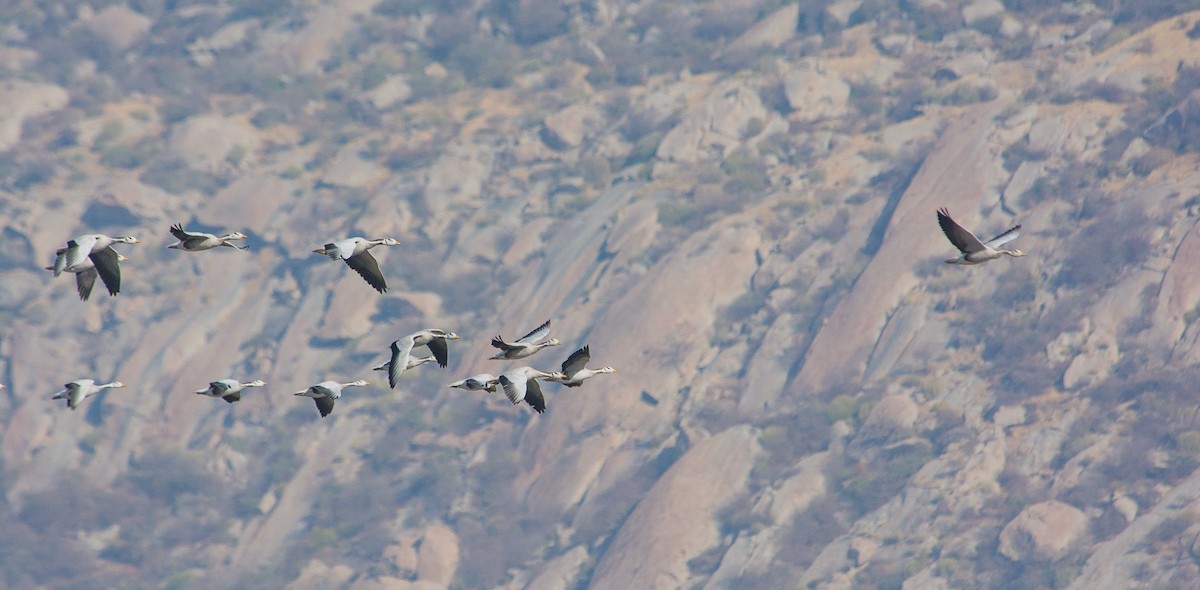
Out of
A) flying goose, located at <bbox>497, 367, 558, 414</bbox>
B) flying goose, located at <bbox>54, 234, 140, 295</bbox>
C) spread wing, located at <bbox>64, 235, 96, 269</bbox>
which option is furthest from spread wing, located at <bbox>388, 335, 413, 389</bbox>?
spread wing, located at <bbox>64, 235, 96, 269</bbox>

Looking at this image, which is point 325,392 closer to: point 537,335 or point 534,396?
point 534,396

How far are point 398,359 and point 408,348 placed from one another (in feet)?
0.97

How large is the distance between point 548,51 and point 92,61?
35.2 metres

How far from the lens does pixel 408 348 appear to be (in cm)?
2811

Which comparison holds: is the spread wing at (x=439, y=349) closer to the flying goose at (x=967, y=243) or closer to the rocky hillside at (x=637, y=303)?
the flying goose at (x=967, y=243)

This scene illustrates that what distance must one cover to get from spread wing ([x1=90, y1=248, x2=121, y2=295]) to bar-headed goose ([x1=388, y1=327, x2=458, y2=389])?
202 inches

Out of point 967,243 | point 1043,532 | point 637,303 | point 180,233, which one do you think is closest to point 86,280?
point 180,233

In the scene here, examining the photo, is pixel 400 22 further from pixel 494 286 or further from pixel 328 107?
pixel 494 286

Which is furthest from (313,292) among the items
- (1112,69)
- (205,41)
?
(1112,69)

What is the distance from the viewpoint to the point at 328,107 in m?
120

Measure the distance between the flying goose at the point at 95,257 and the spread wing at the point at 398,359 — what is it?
→ 192 inches

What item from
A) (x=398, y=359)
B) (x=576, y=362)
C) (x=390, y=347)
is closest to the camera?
(x=398, y=359)

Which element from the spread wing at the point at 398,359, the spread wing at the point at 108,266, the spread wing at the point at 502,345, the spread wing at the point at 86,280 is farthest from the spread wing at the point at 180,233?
the spread wing at the point at 502,345

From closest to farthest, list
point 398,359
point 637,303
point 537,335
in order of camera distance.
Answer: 1. point 398,359
2. point 537,335
3. point 637,303
